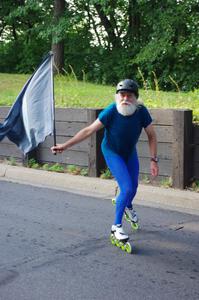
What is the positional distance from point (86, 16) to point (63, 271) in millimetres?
23336

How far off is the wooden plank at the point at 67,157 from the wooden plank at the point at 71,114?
564 mm

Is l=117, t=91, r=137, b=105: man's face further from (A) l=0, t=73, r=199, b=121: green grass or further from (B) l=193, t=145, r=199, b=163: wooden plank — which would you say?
(A) l=0, t=73, r=199, b=121: green grass

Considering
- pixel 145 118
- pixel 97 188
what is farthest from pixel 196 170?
pixel 145 118

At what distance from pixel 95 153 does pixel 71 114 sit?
98cm

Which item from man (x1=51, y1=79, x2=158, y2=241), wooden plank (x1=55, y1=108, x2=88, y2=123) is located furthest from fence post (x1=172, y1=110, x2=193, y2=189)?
man (x1=51, y1=79, x2=158, y2=241)

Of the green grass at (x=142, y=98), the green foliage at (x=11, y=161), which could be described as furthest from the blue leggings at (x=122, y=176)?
the green foliage at (x=11, y=161)

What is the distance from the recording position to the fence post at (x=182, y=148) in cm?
837

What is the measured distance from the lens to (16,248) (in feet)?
19.4

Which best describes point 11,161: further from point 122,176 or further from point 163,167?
point 122,176

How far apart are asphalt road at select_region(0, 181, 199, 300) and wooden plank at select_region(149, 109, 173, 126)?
1518mm

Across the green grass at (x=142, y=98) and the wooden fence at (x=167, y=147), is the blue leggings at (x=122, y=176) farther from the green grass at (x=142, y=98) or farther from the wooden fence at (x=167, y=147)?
the green grass at (x=142, y=98)

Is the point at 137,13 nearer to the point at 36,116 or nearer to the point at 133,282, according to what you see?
the point at 36,116

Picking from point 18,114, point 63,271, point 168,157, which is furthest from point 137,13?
point 63,271

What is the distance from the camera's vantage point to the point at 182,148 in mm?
8383
